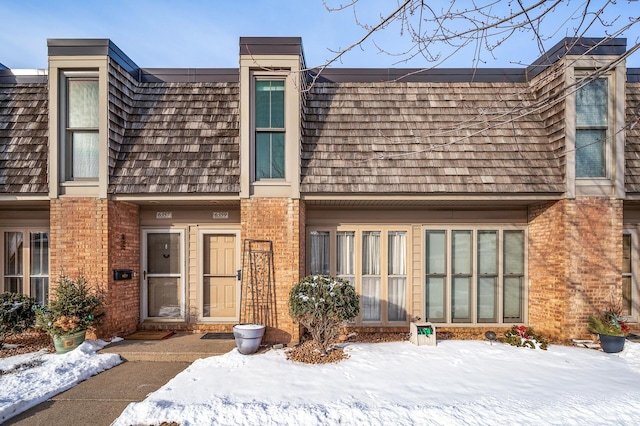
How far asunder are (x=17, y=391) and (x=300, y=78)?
659 centimetres

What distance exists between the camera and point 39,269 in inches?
307

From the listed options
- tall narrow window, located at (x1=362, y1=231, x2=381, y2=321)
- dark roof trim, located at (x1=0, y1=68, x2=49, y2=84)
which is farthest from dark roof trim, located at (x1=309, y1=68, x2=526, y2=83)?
dark roof trim, located at (x1=0, y1=68, x2=49, y2=84)

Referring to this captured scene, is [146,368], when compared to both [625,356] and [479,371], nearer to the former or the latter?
[479,371]

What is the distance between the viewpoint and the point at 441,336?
23.8ft

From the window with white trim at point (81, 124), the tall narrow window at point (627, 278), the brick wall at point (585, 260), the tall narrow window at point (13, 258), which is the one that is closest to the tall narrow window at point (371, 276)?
the brick wall at point (585, 260)

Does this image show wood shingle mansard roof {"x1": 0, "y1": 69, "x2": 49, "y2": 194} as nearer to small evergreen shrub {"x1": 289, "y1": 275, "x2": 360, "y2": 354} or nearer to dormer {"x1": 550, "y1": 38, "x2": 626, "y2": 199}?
small evergreen shrub {"x1": 289, "y1": 275, "x2": 360, "y2": 354}

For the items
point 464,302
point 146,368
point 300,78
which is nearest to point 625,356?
point 464,302

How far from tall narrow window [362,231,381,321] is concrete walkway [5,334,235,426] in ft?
9.81

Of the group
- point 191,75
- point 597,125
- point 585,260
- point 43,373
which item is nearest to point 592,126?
point 597,125

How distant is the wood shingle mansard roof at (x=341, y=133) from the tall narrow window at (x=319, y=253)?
1397 millimetres

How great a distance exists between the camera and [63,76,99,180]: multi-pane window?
6.83 m

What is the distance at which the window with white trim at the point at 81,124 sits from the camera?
6816 mm

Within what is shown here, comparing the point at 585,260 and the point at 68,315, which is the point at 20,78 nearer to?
the point at 68,315

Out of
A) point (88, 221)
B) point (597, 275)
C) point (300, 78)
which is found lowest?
point (597, 275)
